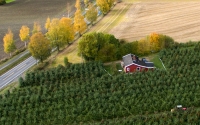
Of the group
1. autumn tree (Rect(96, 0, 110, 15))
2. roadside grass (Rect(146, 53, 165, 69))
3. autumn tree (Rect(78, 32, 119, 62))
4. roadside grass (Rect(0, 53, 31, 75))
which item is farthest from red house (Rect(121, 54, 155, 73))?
autumn tree (Rect(96, 0, 110, 15))

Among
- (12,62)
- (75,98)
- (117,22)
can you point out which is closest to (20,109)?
(75,98)

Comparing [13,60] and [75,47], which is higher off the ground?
[75,47]

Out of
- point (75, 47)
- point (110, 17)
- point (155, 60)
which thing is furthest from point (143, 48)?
point (110, 17)

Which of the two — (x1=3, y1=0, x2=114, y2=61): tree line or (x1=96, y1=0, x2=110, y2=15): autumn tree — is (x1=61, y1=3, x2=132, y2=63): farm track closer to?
(x1=96, y1=0, x2=110, y2=15): autumn tree

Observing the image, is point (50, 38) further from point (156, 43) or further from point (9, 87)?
point (156, 43)

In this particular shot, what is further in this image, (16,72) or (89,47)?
(16,72)

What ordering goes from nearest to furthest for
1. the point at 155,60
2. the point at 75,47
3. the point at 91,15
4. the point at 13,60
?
the point at 155,60, the point at 13,60, the point at 75,47, the point at 91,15
